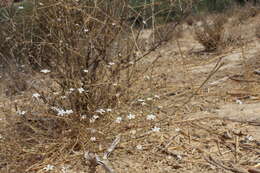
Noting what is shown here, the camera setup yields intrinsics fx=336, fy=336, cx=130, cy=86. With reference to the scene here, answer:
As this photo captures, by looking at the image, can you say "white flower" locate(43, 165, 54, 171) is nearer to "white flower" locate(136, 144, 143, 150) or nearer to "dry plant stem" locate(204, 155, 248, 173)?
"white flower" locate(136, 144, 143, 150)

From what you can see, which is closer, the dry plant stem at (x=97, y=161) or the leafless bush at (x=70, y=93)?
the dry plant stem at (x=97, y=161)

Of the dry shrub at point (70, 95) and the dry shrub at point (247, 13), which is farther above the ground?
the dry shrub at point (70, 95)

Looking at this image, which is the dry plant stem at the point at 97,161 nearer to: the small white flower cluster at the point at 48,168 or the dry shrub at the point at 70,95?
the dry shrub at the point at 70,95

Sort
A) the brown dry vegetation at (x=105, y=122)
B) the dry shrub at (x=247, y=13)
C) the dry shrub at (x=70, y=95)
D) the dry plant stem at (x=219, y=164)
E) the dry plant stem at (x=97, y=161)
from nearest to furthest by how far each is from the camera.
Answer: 1. the dry plant stem at (x=219, y=164)
2. the dry plant stem at (x=97, y=161)
3. the brown dry vegetation at (x=105, y=122)
4. the dry shrub at (x=70, y=95)
5. the dry shrub at (x=247, y=13)

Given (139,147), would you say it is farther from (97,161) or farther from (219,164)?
(219,164)

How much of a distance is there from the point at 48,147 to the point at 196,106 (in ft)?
3.58

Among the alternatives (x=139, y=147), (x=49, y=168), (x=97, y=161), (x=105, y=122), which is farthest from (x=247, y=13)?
(x=49, y=168)

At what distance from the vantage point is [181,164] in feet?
5.49

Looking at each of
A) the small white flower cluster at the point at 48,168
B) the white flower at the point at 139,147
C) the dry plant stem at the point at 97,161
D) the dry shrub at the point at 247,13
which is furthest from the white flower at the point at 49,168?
the dry shrub at the point at 247,13

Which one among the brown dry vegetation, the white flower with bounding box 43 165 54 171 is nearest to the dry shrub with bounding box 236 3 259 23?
the brown dry vegetation

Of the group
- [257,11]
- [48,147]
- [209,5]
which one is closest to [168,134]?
[48,147]

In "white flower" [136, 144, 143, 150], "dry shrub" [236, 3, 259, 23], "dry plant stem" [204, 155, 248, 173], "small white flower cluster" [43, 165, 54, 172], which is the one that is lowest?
"dry shrub" [236, 3, 259, 23]

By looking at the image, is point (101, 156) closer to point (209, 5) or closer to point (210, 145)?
point (210, 145)

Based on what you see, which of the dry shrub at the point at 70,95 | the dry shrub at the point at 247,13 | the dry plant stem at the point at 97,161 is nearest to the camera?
the dry plant stem at the point at 97,161
